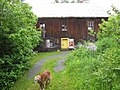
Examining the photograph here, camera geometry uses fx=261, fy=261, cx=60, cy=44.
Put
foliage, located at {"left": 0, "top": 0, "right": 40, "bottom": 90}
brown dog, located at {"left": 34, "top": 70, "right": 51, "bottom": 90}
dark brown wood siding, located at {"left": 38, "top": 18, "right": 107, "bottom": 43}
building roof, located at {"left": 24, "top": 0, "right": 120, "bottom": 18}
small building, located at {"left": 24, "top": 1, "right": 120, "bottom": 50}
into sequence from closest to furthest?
1. brown dog, located at {"left": 34, "top": 70, "right": 51, "bottom": 90}
2. foliage, located at {"left": 0, "top": 0, "right": 40, "bottom": 90}
3. small building, located at {"left": 24, "top": 1, "right": 120, "bottom": 50}
4. dark brown wood siding, located at {"left": 38, "top": 18, "right": 107, "bottom": 43}
5. building roof, located at {"left": 24, "top": 0, "right": 120, "bottom": 18}

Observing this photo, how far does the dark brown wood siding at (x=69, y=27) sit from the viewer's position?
32719mm

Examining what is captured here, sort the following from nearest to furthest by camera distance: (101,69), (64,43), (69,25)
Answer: (101,69) → (64,43) → (69,25)

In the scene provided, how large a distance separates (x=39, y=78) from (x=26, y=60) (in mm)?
5695

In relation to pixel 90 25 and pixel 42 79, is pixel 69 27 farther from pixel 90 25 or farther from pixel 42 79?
pixel 42 79

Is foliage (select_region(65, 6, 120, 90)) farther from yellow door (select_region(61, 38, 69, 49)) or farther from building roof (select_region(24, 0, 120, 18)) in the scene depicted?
building roof (select_region(24, 0, 120, 18))

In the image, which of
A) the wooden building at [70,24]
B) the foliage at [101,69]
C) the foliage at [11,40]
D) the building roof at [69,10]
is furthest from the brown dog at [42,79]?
the building roof at [69,10]

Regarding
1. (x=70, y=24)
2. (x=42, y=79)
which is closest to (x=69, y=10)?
(x=70, y=24)

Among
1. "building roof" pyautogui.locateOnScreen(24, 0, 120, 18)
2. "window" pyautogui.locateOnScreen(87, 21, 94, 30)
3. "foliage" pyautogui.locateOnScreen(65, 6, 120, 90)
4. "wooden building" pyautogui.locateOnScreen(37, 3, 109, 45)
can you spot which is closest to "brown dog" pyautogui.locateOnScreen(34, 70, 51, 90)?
"foliage" pyautogui.locateOnScreen(65, 6, 120, 90)

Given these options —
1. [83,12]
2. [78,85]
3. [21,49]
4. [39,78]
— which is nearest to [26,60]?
[21,49]

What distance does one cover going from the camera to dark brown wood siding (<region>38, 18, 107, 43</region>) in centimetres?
3272

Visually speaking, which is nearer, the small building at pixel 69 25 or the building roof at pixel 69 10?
the small building at pixel 69 25

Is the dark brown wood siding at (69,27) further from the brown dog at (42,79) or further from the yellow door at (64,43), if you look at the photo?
the brown dog at (42,79)

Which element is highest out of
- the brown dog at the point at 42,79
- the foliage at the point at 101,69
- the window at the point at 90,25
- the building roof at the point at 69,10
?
the building roof at the point at 69,10

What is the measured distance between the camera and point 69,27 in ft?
108
